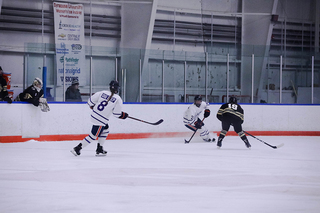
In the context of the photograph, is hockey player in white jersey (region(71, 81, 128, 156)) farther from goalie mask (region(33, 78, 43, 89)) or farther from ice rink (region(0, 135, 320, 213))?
goalie mask (region(33, 78, 43, 89))

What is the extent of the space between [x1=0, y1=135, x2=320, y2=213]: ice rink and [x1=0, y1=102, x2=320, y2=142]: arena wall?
1077mm

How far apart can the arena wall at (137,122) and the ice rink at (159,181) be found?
42.4 inches

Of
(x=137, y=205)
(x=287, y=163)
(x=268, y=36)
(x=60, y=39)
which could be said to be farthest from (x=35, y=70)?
(x=268, y=36)

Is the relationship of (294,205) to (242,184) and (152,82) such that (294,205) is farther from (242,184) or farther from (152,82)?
(152,82)

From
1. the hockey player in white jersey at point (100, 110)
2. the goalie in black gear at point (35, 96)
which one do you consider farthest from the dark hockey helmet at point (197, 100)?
the goalie in black gear at point (35, 96)

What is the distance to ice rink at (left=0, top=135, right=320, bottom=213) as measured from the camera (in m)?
2.88

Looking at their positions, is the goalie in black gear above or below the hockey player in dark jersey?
above

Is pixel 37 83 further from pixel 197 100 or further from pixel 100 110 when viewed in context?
pixel 197 100

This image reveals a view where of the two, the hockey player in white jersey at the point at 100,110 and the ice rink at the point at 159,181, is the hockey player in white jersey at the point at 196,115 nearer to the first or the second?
the ice rink at the point at 159,181

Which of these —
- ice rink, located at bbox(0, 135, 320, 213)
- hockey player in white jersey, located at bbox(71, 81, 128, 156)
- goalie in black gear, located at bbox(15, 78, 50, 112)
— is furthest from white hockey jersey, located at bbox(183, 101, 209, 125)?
goalie in black gear, located at bbox(15, 78, 50, 112)

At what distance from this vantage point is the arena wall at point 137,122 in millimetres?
7484

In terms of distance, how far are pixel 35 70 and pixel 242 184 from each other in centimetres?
548

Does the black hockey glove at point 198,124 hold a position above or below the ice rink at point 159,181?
above

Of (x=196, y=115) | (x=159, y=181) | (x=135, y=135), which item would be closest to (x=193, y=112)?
(x=196, y=115)
